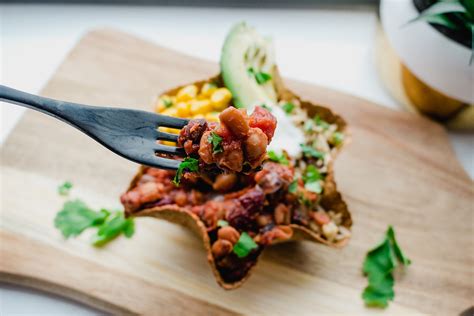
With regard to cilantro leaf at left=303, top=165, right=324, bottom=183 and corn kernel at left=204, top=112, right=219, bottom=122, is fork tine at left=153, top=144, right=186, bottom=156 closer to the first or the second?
corn kernel at left=204, top=112, right=219, bottom=122

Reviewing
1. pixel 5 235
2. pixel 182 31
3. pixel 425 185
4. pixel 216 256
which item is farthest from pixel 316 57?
pixel 5 235

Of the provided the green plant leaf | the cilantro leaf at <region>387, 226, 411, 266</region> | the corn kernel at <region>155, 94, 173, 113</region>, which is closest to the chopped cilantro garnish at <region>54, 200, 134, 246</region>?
the corn kernel at <region>155, 94, 173, 113</region>

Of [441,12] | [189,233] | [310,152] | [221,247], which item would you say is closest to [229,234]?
[221,247]

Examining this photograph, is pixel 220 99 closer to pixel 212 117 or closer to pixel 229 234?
pixel 212 117

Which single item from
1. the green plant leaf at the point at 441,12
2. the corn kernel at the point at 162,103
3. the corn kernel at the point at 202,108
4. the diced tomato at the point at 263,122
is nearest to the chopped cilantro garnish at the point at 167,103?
the corn kernel at the point at 162,103

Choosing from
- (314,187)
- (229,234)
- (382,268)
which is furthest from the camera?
(382,268)

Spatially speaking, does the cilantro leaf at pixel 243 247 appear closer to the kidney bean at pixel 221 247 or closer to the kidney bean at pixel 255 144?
Answer: the kidney bean at pixel 221 247
